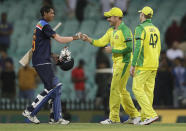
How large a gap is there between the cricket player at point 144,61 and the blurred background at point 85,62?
4.40 metres

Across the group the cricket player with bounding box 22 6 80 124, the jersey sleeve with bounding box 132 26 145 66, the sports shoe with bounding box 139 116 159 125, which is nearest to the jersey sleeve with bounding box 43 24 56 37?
the cricket player with bounding box 22 6 80 124

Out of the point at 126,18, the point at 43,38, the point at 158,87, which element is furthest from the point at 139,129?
the point at 126,18

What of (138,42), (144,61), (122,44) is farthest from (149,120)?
(122,44)

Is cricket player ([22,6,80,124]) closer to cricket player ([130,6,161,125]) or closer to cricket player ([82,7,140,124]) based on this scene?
cricket player ([82,7,140,124])

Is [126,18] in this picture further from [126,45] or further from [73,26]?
[126,45]

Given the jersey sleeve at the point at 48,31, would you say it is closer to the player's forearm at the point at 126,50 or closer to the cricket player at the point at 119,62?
the cricket player at the point at 119,62

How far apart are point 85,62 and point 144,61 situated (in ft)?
32.3

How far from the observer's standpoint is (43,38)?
1459 cm

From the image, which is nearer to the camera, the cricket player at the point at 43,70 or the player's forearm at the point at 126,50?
the cricket player at the point at 43,70

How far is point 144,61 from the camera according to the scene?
48.2 feet

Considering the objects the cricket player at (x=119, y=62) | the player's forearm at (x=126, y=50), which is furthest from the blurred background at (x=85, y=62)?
the player's forearm at (x=126, y=50)

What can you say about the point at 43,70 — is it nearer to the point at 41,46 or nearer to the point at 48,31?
the point at 41,46

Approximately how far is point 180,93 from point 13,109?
15.3 ft

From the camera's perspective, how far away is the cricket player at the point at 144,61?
1448 centimetres
